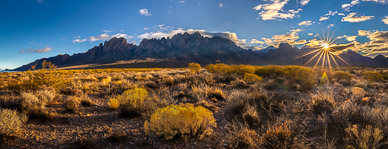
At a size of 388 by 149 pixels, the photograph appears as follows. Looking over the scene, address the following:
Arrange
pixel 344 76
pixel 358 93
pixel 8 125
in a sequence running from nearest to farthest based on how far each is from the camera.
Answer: pixel 8 125 < pixel 358 93 < pixel 344 76

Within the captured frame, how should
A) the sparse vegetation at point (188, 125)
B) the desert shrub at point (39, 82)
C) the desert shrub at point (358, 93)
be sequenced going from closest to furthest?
the sparse vegetation at point (188, 125)
the desert shrub at point (358, 93)
the desert shrub at point (39, 82)

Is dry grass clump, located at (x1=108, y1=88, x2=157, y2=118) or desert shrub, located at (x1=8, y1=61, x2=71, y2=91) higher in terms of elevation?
desert shrub, located at (x1=8, y1=61, x2=71, y2=91)

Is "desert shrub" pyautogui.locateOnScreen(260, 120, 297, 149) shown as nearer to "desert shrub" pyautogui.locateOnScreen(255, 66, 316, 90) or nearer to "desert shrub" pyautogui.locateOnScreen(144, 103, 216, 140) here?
"desert shrub" pyautogui.locateOnScreen(144, 103, 216, 140)

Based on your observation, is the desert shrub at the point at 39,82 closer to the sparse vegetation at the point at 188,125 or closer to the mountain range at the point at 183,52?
the sparse vegetation at the point at 188,125

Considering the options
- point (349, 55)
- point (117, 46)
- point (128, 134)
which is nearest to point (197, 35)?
point (117, 46)

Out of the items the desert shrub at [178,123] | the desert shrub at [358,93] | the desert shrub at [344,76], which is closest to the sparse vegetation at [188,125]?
the desert shrub at [178,123]

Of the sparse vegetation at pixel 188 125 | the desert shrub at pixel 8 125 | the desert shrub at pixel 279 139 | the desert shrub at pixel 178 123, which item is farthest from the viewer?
the desert shrub at pixel 178 123

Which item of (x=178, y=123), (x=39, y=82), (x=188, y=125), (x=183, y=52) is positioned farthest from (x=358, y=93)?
(x=183, y=52)

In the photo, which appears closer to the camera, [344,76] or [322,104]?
[322,104]

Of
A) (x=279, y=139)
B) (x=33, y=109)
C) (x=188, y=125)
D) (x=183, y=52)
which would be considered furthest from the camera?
(x=183, y=52)

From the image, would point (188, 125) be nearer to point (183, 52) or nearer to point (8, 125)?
point (8, 125)

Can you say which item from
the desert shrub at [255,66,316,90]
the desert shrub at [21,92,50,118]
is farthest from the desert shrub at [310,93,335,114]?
the desert shrub at [21,92,50,118]

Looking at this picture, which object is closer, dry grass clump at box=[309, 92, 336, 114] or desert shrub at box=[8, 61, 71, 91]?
dry grass clump at box=[309, 92, 336, 114]

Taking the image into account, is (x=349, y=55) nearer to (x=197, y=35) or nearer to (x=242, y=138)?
(x=197, y=35)
